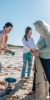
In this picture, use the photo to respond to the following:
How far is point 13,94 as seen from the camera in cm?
790

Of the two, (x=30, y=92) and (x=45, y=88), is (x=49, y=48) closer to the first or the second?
(x=45, y=88)

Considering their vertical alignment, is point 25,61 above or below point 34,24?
below

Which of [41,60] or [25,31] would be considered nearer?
[41,60]

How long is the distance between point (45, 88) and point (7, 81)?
1.42 m

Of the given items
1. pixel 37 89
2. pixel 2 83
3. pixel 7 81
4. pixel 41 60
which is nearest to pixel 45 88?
pixel 37 89

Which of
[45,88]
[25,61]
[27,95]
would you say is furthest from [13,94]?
[25,61]

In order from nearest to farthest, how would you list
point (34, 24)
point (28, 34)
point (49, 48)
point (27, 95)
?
point (49, 48) → point (34, 24) → point (27, 95) → point (28, 34)

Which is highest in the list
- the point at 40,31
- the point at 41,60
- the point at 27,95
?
the point at 40,31

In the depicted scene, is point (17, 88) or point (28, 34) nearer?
point (17, 88)

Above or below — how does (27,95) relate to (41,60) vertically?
below

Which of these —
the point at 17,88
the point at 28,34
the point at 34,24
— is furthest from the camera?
the point at 28,34

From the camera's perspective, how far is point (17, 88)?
343 inches

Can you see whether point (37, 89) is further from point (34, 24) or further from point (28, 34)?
point (28, 34)

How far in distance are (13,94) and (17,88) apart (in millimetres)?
817
